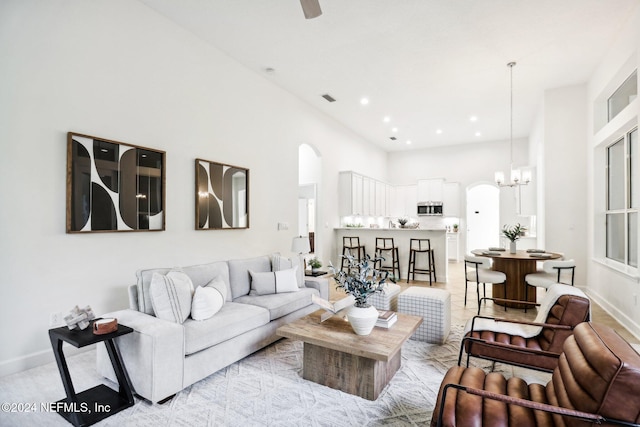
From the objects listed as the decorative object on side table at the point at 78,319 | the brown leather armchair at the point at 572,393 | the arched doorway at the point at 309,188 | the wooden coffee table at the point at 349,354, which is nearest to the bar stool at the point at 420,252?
the arched doorway at the point at 309,188

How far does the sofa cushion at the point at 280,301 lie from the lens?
3.34 metres

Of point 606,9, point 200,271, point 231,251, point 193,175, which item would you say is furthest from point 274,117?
point 606,9

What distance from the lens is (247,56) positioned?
15.4 feet

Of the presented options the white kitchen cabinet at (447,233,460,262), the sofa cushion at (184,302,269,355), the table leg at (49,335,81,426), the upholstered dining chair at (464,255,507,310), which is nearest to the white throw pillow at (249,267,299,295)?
the sofa cushion at (184,302,269,355)

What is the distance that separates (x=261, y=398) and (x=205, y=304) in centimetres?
93

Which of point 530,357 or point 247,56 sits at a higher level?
point 247,56

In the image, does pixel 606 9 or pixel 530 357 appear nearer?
pixel 530 357

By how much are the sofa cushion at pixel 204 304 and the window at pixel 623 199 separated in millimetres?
4735

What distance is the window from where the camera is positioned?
4.04 metres

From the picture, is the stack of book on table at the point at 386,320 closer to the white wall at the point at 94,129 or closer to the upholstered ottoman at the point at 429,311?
the upholstered ottoman at the point at 429,311

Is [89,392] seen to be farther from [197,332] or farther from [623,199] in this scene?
[623,199]

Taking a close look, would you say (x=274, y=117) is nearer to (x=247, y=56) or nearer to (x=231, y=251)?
(x=247, y=56)

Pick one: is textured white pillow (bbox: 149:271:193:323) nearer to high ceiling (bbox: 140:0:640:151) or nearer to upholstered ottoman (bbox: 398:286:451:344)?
upholstered ottoman (bbox: 398:286:451:344)

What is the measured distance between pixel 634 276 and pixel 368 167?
6.56 metres
